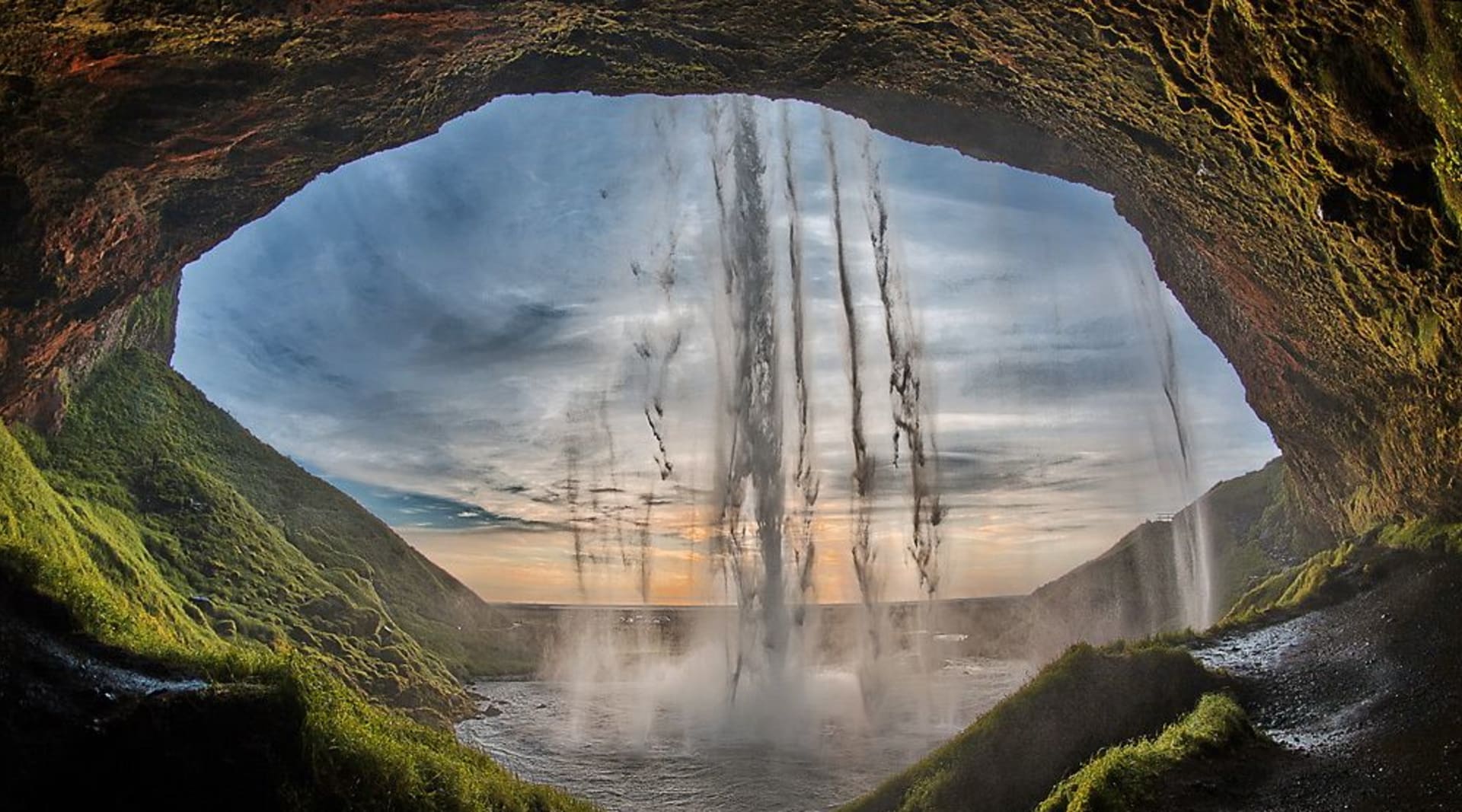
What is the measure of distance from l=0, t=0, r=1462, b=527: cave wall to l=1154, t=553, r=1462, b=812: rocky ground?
3401 mm

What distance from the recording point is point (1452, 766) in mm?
10719

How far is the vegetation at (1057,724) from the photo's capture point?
53.2ft

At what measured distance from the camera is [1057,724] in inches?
653

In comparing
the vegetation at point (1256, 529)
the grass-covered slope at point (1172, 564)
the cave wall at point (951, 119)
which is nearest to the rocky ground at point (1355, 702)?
the cave wall at point (951, 119)

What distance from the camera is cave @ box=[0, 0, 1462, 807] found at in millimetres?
12898

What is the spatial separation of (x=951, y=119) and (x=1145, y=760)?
19.3 metres

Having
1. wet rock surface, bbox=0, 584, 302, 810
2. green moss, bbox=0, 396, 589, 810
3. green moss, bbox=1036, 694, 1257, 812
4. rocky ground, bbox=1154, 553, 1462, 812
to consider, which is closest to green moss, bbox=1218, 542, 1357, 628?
rocky ground, bbox=1154, 553, 1462, 812

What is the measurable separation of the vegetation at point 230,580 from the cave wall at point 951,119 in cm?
413

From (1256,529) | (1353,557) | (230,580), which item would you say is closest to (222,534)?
(230,580)

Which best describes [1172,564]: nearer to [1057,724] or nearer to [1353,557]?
[1353,557]

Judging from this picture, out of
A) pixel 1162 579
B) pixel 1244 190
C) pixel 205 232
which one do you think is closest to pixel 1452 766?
pixel 1244 190

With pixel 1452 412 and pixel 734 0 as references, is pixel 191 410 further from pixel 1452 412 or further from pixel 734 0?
pixel 1452 412

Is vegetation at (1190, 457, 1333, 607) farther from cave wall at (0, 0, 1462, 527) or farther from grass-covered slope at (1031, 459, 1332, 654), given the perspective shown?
cave wall at (0, 0, 1462, 527)

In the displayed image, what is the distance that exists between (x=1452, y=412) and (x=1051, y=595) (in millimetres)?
51091
